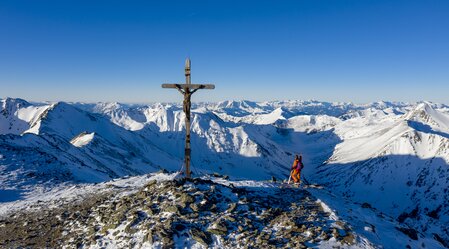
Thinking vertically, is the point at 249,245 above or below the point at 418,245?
above

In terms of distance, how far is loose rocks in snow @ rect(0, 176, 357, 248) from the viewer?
64.2 feet

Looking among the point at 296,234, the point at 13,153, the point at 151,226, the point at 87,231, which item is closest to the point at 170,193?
the point at 151,226

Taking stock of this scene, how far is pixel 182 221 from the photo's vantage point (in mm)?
21156

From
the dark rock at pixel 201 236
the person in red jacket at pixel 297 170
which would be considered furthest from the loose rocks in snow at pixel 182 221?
→ the person in red jacket at pixel 297 170

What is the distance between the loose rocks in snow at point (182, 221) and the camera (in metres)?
19.6

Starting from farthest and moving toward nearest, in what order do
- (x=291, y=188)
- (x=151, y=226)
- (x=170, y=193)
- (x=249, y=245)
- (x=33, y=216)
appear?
(x=291, y=188), (x=33, y=216), (x=170, y=193), (x=151, y=226), (x=249, y=245)

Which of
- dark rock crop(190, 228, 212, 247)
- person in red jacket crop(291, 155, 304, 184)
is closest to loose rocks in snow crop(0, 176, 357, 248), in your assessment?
dark rock crop(190, 228, 212, 247)

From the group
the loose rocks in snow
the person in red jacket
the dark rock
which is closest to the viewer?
the dark rock

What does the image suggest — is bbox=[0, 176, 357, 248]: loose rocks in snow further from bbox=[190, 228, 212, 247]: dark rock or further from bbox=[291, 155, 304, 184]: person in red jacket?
bbox=[291, 155, 304, 184]: person in red jacket

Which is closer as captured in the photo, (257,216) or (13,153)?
(257,216)

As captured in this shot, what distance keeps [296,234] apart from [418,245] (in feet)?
29.5

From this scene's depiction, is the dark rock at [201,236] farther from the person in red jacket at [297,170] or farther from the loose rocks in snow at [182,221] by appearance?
the person in red jacket at [297,170]

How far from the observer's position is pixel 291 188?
100ft

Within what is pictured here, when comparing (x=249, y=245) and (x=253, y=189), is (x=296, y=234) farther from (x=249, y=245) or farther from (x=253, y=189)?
(x=253, y=189)
